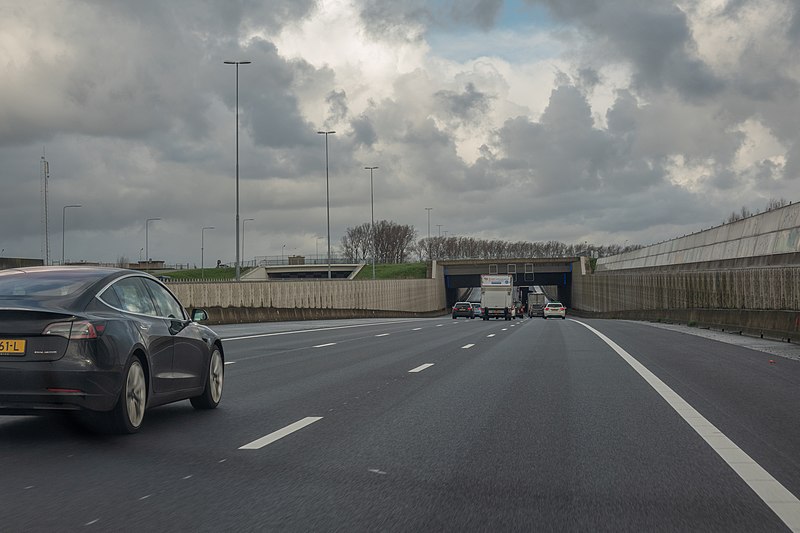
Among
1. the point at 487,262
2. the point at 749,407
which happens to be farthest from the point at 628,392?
the point at 487,262

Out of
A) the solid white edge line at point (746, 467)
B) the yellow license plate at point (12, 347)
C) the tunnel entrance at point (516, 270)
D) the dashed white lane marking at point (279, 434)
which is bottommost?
the solid white edge line at point (746, 467)

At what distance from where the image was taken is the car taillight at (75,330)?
25.5 feet

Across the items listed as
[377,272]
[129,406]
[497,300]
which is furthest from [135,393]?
[377,272]

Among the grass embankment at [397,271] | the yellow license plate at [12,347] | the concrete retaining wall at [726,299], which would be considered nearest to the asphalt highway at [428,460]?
the yellow license plate at [12,347]

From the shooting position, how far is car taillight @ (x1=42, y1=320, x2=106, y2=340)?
A: 776 cm

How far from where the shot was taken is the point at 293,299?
58.2 meters

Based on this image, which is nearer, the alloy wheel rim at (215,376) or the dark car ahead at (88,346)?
the dark car ahead at (88,346)

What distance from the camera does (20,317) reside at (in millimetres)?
7770

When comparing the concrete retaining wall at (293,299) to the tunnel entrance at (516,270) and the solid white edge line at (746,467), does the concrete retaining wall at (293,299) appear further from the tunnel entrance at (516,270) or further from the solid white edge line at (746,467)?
the solid white edge line at (746,467)

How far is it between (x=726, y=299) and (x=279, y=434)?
1301 inches

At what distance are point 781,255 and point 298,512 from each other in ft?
106

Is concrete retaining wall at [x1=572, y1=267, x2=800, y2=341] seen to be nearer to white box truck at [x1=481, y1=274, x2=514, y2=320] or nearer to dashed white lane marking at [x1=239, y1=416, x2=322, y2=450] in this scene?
white box truck at [x1=481, y1=274, x2=514, y2=320]

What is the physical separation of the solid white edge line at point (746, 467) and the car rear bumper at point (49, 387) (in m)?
5.00

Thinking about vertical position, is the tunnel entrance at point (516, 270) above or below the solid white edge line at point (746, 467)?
above
